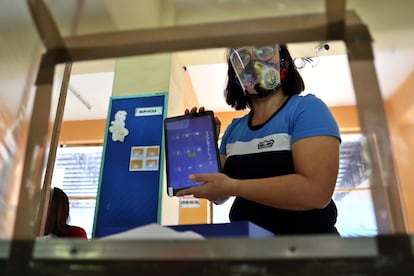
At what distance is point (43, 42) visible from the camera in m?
0.47

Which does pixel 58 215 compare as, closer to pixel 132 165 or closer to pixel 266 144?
pixel 132 165

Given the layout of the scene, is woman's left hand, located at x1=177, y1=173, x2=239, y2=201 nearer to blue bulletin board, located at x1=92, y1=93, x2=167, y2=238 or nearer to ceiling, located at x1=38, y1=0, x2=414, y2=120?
ceiling, located at x1=38, y1=0, x2=414, y2=120

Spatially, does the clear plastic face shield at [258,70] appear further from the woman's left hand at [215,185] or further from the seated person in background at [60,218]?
the seated person in background at [60,218]

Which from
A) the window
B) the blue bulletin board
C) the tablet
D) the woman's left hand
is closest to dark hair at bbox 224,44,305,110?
the tablet

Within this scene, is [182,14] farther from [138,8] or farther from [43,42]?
[43,42]

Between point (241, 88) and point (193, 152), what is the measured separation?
0.88 feet

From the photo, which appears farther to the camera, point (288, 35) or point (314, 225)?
point (314, 225)

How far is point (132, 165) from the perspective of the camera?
6.16ft

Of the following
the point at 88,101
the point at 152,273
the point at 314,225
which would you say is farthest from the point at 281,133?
the point at 88,101

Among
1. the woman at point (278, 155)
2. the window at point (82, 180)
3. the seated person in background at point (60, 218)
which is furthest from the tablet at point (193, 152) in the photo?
the window at point (82, 180)

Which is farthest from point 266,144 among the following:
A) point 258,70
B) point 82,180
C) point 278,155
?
point 82,180

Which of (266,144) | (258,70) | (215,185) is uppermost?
(258,70)

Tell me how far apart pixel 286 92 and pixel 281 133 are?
0.52 ft

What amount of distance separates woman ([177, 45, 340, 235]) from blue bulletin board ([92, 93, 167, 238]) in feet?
3.00
